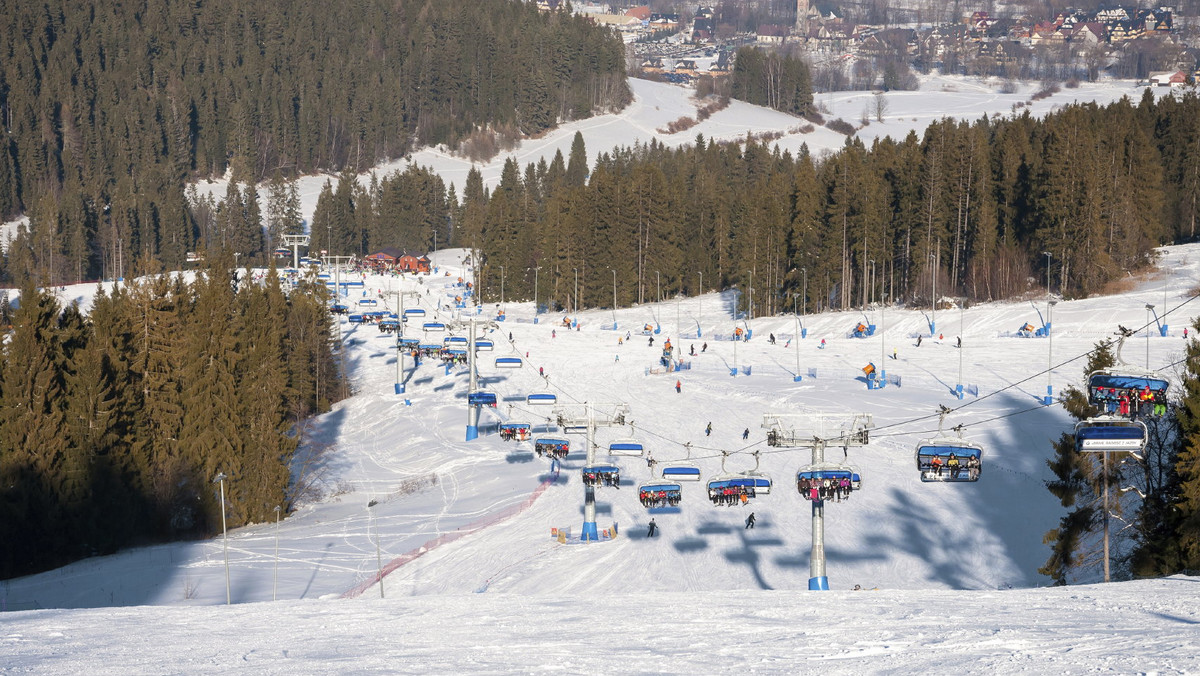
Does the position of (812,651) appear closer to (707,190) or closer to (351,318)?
(351,318)

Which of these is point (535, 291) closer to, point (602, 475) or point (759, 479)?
point (602, 475)

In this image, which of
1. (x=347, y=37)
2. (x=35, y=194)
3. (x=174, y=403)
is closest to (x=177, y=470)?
(x=174, y=403)

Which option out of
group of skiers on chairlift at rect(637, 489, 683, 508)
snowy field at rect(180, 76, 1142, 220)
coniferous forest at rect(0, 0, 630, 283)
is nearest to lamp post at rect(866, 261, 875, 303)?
group of skiers on chairlift at rect(637, 489, 683, 508)

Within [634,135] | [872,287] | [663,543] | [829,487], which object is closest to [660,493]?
[663,543]

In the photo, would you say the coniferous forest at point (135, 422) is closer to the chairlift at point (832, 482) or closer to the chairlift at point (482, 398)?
the chairlift at point (482, 398)

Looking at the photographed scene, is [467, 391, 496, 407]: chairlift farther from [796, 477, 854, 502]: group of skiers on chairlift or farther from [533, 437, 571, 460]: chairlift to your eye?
[796, 477, 854, 502]: group of skiers on chairlift

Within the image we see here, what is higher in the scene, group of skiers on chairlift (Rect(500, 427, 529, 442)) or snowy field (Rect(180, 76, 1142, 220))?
snowy field (Rect(180, 76, 1142, 220))
